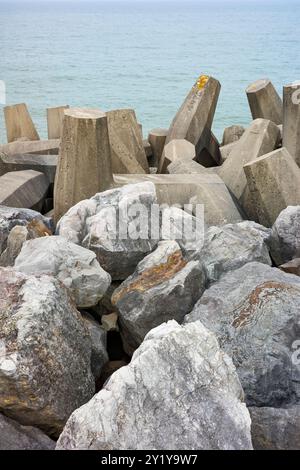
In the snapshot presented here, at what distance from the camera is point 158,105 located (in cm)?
1288

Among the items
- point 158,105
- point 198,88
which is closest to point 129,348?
point 198,88

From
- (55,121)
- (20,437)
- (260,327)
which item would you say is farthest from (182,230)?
(55,121)

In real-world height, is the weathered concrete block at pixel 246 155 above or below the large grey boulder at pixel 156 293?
above

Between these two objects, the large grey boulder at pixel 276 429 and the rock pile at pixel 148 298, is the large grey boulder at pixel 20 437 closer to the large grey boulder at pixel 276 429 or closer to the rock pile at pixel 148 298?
the rock pile at pixel 148 298

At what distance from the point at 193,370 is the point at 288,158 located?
220 centimetres

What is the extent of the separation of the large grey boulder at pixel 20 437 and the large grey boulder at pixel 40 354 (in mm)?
43

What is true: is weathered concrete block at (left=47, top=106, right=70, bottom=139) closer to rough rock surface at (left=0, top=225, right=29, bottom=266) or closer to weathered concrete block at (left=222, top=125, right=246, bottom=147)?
weathered concrete block at (left=222, top=125, right=246, bottom=147)

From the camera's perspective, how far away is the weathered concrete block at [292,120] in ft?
14.1

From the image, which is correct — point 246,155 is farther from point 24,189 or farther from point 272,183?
point 24,189

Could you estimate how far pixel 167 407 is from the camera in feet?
5.50

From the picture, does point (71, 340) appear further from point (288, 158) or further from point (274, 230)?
point (288, 158)

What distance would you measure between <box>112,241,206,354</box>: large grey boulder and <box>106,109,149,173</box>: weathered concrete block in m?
1.86

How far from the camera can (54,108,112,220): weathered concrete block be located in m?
3.65

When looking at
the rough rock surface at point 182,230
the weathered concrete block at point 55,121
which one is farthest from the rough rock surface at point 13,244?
the weathered concrete block at point 55,121
